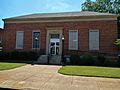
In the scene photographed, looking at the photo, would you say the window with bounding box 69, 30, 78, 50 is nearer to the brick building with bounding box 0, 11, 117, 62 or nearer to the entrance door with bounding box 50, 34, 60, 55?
the brick building with bounding box 0, 11, 117, 62

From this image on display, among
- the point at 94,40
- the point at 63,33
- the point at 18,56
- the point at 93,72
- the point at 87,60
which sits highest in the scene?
the point at 63,33

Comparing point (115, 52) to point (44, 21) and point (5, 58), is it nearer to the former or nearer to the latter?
point (44, 21)

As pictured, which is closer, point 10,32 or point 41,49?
point 41,49

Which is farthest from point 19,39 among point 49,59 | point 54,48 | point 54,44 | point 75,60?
point 75,60

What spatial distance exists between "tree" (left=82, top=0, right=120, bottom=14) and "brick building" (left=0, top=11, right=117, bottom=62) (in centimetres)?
1913

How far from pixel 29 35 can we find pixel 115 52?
13.5 metres

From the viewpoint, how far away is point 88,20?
85.7 ft

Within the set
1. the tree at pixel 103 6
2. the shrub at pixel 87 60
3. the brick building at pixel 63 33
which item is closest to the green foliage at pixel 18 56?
the brick building at pixel 63 33

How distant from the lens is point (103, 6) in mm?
45281

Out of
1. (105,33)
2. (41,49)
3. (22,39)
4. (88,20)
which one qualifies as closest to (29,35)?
(22,39)

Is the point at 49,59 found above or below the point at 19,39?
below

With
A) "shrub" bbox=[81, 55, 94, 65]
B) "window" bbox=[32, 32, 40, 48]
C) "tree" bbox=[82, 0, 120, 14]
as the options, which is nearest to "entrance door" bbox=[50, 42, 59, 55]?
"window" bbox=[32, 32, 40, 48]

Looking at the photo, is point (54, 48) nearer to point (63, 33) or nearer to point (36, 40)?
point (63, 33)

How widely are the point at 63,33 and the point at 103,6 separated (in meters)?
22.9
